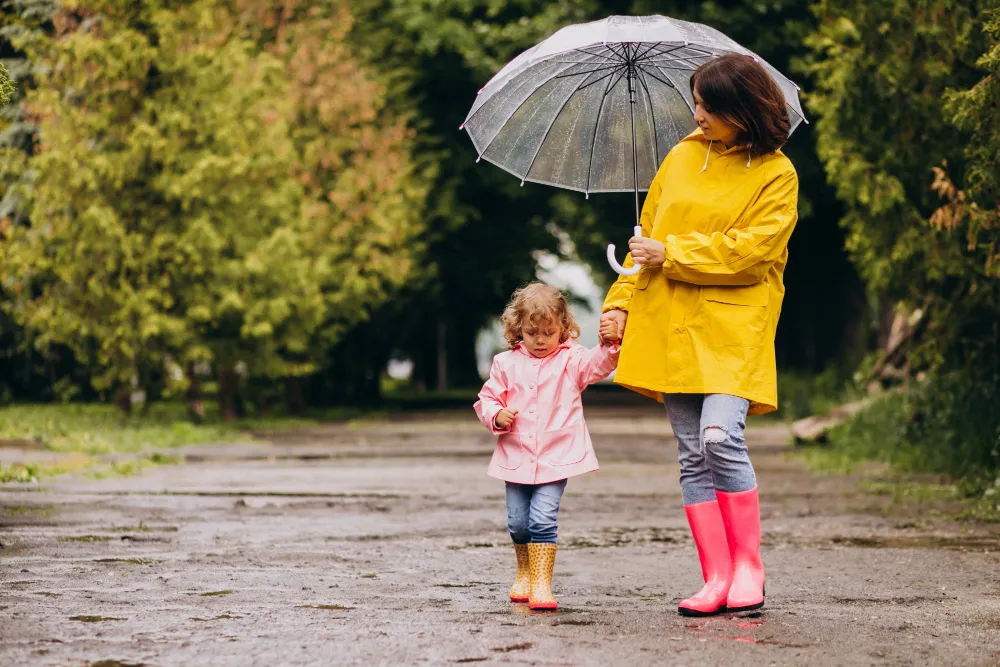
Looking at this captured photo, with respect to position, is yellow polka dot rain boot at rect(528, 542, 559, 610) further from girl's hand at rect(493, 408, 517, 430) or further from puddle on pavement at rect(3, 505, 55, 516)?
puddle on pavement at rect(3, 505, 55, 516)

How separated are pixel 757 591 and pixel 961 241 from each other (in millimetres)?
5863

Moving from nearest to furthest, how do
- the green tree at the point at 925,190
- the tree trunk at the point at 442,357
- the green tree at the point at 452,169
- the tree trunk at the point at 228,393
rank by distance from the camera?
the green tree at the point at 925,190, the tree trunk at the point at 228,393, the green tree at the point at 452,169, the tree trunk at the point at 442,357

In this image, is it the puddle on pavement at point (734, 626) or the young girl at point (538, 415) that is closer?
the puddle on pavement at point (734, 626)

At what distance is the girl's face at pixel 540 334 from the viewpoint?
19.2ft

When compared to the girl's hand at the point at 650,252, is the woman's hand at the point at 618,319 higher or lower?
lower

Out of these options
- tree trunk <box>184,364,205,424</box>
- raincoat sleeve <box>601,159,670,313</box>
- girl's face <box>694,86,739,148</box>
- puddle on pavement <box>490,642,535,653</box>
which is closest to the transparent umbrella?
raincoat sleeve <box>601,159,670,313</box>

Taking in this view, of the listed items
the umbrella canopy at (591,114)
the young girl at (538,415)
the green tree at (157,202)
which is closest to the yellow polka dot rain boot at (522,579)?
the young girl at (538,415)

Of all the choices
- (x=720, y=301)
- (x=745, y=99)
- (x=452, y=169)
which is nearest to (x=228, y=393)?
(x=452, y=169)

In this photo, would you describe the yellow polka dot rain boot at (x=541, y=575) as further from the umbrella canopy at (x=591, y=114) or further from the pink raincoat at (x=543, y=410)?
the umbrella canopy at (x=591, y=114)

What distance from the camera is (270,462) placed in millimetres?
14266

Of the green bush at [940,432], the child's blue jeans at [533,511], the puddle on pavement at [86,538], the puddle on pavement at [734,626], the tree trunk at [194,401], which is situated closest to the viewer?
the puddle on pavement at [734,626]

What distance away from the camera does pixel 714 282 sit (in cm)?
549

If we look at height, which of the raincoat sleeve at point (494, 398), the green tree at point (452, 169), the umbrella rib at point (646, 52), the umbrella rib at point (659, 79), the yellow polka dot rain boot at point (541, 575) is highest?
the green tree at point (452, 169)

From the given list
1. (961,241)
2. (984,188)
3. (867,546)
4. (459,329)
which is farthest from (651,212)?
(459,329)
